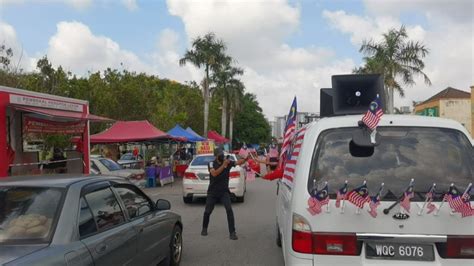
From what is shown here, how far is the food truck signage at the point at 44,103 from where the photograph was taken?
37.8 feet

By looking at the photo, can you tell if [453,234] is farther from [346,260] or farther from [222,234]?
[222,234]

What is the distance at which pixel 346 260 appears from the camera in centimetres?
367

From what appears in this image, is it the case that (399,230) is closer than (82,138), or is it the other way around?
(399,230)

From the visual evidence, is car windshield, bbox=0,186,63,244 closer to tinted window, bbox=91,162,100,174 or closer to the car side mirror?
the car side mirror

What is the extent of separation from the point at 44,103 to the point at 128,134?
1070 cm

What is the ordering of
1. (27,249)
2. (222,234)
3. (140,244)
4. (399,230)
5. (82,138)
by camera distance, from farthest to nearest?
(82,138)
(222,234)
(140,244)
(399,230)
(27,249)

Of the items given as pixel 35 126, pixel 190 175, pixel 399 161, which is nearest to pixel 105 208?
pixel 399 161

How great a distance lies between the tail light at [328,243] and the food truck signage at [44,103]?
965 cm

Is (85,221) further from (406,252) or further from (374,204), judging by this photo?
(406,252)

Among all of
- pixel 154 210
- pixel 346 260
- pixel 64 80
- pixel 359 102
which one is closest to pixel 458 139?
pixel 346 260

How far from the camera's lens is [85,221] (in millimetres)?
4016

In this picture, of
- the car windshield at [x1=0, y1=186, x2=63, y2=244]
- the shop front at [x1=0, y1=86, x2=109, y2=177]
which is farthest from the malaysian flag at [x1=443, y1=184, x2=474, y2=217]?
the shop front at [x1=0, y1=86, x2=109, y2=177]

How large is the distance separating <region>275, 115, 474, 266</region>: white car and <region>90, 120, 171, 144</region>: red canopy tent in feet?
63.6

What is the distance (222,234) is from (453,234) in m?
6.03
